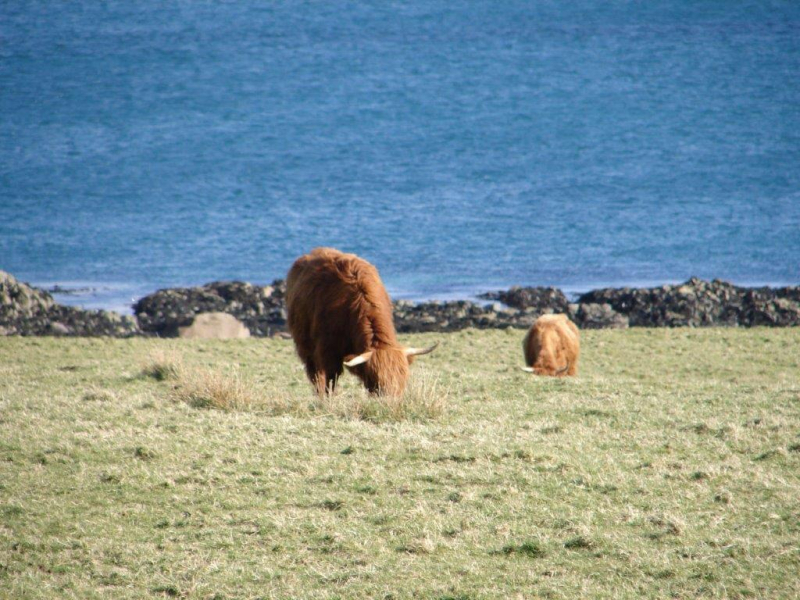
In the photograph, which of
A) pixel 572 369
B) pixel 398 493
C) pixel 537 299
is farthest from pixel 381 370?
pixel 537 299

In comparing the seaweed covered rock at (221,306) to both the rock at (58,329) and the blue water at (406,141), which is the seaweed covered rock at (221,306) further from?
the blue water at (406,141)

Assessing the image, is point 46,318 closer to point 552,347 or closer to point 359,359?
point 552,347

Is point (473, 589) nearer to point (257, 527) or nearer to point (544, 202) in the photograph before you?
point (257, 527)

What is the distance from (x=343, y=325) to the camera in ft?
37.7

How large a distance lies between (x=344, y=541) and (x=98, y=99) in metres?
80.6

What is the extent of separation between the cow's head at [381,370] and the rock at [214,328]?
12.6m

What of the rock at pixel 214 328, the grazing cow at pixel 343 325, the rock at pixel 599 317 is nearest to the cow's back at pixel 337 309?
the grazing cow at pixel 343 325

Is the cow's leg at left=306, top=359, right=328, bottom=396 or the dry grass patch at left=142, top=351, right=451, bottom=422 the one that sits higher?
the cow's leg at left=306, top=359, right=328, bottom=396

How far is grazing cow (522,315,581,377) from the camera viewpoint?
15492 millimetres

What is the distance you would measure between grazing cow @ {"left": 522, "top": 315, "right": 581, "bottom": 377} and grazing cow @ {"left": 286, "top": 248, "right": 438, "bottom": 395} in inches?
175

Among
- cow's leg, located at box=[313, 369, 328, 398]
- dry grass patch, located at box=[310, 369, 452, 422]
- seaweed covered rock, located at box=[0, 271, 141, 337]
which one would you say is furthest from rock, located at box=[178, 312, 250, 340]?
dry grass patch, located at box=[310, 369, 452, 422]

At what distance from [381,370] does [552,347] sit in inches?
225

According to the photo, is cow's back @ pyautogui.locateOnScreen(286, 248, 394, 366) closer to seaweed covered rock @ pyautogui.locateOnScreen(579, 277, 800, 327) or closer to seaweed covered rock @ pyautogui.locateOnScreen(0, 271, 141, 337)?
seaweed covered rock @ pyautogui.locateOnScreen(0, 271, 141, 337)

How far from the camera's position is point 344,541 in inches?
276
